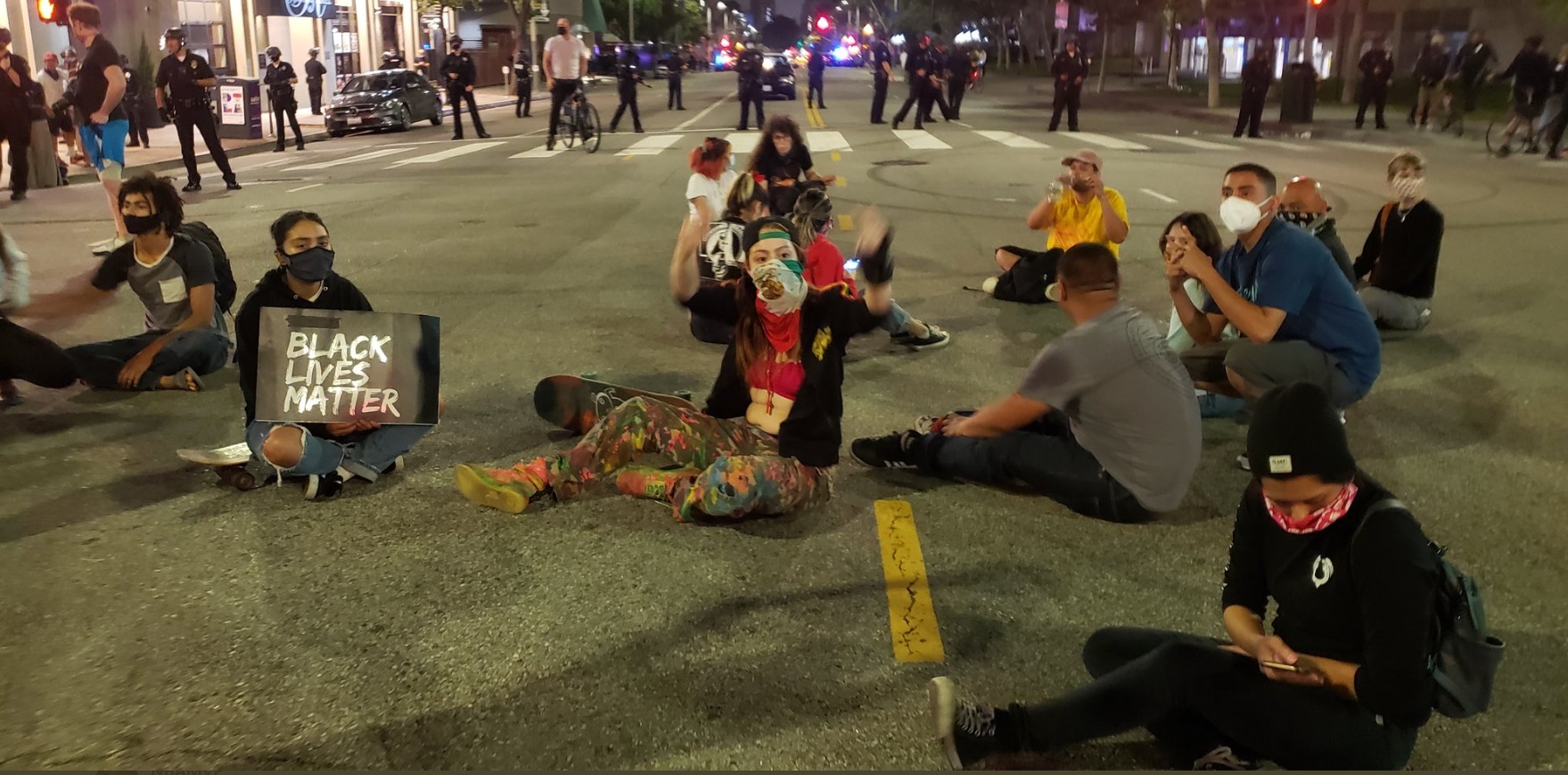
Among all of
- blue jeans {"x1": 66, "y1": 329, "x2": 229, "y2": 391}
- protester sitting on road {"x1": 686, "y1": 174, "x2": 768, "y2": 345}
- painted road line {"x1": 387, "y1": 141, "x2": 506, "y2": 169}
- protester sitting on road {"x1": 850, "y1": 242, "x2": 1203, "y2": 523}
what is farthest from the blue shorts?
protester sitting on road {"x1": 850, "y1": 242, "x2": 1203, "y2": 523}

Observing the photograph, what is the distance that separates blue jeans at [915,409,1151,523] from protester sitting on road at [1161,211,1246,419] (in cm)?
59

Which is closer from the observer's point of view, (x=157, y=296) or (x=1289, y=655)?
(x=1289, y=655)

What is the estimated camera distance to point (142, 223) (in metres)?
6.23

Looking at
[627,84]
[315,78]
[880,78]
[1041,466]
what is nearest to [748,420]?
[1041,466]

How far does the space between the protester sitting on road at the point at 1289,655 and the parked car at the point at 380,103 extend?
1049 inches

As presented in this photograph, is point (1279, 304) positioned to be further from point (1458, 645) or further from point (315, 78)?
point (315, 78)

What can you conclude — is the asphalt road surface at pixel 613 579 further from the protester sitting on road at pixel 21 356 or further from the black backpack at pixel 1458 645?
the black backpack at pixel 1458 645

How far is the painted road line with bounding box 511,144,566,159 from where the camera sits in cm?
2002

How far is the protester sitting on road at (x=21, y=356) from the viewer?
5566 millimetres

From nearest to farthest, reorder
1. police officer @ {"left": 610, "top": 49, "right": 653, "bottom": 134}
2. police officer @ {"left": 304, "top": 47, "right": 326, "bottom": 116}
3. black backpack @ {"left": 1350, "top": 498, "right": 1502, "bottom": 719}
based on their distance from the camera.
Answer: black backpack @ {"left": 1350, "top": 498, "right": 1502, "bottom": 719} → police officer @ {"left": 610, "top": 49, "right": 653, "bottom": 134} → police officer @ {"left": 304, "top": 47, "right": 326, "bottom": 116}

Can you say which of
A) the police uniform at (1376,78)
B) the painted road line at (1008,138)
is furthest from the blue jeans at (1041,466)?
the police uniform at (1376,78)

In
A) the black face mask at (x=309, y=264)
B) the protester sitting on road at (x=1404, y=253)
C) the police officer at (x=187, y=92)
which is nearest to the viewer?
the black face mask at (x=309, y=264)

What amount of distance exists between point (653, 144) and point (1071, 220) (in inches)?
572

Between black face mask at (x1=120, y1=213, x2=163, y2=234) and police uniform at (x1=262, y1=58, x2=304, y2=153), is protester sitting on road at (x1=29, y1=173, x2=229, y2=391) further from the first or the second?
police uniform at (x1=262, y1=58, x2=304, y2=153)
